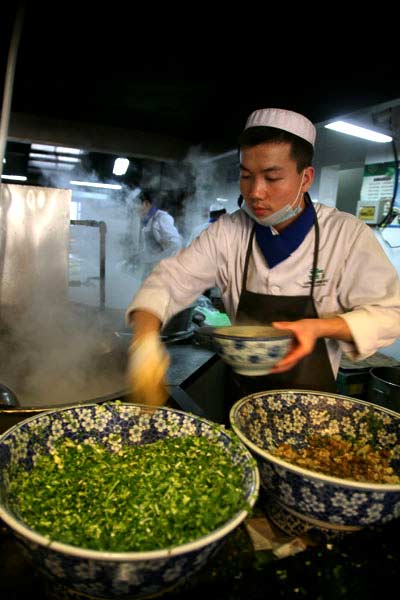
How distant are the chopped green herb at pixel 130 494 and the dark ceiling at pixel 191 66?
2.11 metres

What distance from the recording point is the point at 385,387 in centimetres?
382

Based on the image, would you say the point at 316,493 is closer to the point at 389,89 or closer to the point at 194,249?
the point at 194,249

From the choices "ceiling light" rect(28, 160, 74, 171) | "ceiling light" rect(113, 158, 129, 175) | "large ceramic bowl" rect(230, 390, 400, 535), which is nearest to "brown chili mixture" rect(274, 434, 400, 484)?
"large ceramic bowl" rect(230, 390, 400, 535)

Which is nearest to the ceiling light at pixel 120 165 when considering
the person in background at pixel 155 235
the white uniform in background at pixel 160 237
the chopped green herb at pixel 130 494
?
the person in background at pixel 155 235

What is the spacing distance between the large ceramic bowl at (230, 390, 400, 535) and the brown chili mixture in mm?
28

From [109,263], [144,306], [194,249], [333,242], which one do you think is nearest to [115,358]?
[144,306]

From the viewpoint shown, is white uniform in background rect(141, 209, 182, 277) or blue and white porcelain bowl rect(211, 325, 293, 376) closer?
blue and white porcelain bowl rect(211, 325, 293, 376)

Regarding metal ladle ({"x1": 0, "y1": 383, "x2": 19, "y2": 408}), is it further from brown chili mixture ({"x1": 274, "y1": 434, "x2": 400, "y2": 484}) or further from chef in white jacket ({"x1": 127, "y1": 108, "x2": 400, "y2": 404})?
brown chili mixture ({"x1": 274, "y1": 434, "x2": 400, "y2": 484})

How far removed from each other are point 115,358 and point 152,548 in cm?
149

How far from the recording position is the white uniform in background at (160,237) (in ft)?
24.1

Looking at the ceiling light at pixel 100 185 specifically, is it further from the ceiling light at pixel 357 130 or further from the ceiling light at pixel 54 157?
the ceiling light at pixel 357 130

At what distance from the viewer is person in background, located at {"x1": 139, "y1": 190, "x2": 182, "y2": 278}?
24.1 ft

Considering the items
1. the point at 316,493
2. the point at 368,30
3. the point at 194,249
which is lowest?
the point at 316,493

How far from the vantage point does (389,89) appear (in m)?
→ 2.14
